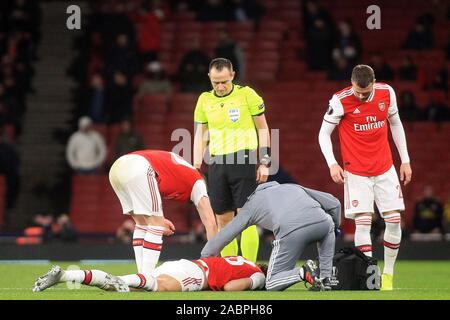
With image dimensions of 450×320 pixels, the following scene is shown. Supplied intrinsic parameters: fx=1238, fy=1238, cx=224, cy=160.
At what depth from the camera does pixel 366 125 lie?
1237 cm

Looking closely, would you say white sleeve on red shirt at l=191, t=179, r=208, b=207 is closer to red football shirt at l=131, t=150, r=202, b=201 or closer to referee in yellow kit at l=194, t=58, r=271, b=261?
red football shirt at l=131, t=150, r=202, b=201

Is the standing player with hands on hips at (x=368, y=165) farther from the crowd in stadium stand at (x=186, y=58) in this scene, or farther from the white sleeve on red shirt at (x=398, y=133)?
the crowd in stadium stand at (x=186, y=58)

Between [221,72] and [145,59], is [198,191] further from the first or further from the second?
[145,59]

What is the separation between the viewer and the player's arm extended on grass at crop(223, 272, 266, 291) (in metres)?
11.2

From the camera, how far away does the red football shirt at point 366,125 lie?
12336mm

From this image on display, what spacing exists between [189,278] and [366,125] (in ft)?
8.62

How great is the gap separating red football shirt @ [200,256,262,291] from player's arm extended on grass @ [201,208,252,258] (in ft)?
0.30

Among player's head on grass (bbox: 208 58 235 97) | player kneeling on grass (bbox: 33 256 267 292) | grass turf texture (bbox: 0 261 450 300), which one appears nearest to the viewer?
grass turf texture (bbox: 0 261 450 300)

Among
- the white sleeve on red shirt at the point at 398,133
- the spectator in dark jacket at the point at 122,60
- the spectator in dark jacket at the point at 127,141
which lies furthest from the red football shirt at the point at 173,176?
the spectator in dark jacket at the point at 122,60

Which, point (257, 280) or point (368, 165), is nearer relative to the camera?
point (257, 280)

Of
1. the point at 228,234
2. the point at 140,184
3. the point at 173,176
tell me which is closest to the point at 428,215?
the point at 173,176

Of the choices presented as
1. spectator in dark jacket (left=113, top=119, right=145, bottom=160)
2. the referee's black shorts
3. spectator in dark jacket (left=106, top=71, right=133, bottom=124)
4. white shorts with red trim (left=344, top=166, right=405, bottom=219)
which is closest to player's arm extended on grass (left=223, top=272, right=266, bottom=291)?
white shorts with red trim (left=344, top=166, right=405, bottom=219)

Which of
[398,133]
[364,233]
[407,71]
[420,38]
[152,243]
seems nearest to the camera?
[152,243]

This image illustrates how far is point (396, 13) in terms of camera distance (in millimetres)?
25094
